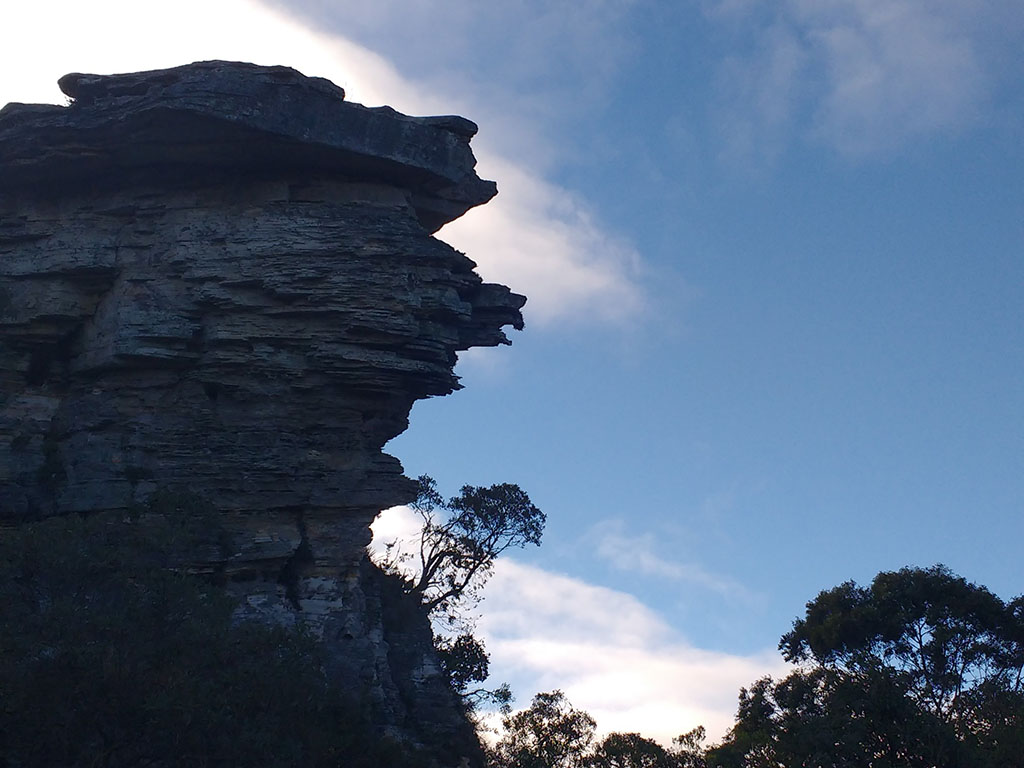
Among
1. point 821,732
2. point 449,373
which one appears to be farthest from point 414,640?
point 821,732

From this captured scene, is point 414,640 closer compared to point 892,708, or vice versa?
point 892,708

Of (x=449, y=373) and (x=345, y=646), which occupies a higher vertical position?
(x=449, y=373)

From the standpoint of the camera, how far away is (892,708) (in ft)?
80.2

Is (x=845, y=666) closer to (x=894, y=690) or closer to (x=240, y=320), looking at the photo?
(x=894, y=690)

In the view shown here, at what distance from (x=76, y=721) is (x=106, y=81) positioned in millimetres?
22156

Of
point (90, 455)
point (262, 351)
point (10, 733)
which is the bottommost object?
point (10, 733)

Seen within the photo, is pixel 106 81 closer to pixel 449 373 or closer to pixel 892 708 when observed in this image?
pixel 449 373

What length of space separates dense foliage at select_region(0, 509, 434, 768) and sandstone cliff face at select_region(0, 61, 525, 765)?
6.89m

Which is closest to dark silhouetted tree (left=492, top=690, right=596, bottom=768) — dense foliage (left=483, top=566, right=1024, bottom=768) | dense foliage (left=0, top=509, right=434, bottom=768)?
dense foliage (left=483, top=566, right=1024, bottom=768)

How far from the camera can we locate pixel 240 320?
33844mm

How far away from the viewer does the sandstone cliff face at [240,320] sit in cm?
3259

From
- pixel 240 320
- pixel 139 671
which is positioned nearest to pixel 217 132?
pixel 240 320

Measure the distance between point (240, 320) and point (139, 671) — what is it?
1544 cm

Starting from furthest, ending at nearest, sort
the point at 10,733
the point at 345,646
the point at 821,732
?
the point at 345,646 → the point at 821,732 → the point at 10,733
